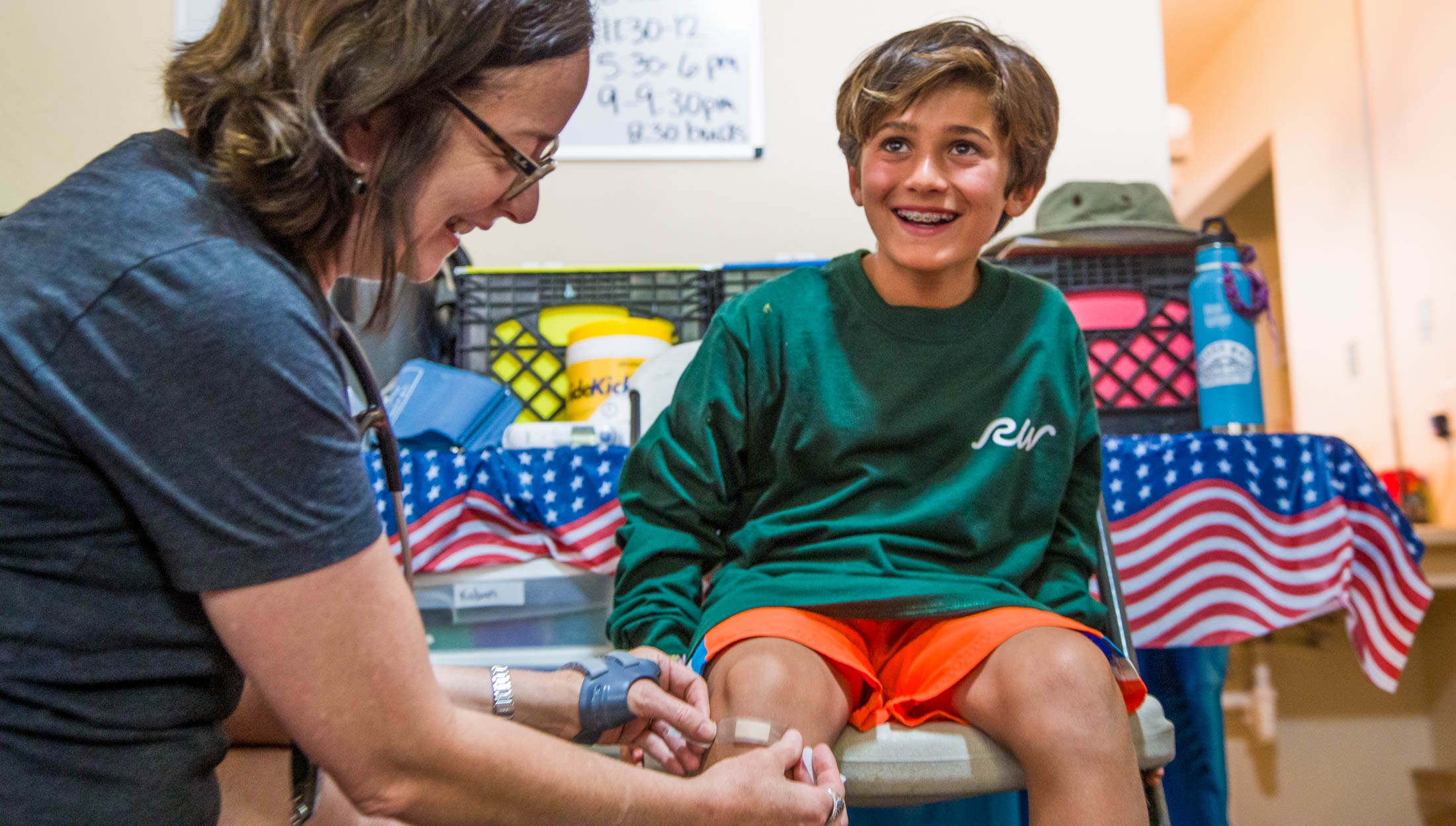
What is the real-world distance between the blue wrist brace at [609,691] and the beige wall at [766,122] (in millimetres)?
1292

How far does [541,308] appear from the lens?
1578 mm

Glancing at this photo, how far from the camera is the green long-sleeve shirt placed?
0.97m

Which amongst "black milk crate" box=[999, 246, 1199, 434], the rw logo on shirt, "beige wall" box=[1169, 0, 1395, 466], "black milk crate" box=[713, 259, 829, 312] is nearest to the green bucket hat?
"black milk crate" box=[999, 246, 1199, 434]

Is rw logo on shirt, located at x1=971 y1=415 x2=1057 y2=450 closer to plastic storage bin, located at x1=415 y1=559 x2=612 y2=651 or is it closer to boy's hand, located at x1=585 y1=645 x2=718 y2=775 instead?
boy's hand, located at x1=585 y1=645 x2=718 y2=775

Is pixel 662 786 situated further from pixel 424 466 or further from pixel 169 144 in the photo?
pixel 424 466

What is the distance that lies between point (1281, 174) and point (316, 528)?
11.5ft

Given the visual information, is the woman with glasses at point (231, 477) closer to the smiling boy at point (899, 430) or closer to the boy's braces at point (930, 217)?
the smiling boy at point (899, 430)

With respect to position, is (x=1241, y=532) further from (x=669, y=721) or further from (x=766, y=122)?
(x=766, y=122)

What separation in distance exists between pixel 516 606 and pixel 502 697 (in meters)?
0.45

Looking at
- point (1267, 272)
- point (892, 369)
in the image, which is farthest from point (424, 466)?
point (1267, 272)

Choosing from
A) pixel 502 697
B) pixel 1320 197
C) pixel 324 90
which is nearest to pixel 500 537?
pixel 502 697

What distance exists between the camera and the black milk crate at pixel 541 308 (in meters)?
1.57

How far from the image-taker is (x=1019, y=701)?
779mm

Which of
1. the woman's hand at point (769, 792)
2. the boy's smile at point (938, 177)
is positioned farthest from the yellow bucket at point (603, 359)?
the woman's hand at point (769, 792)
